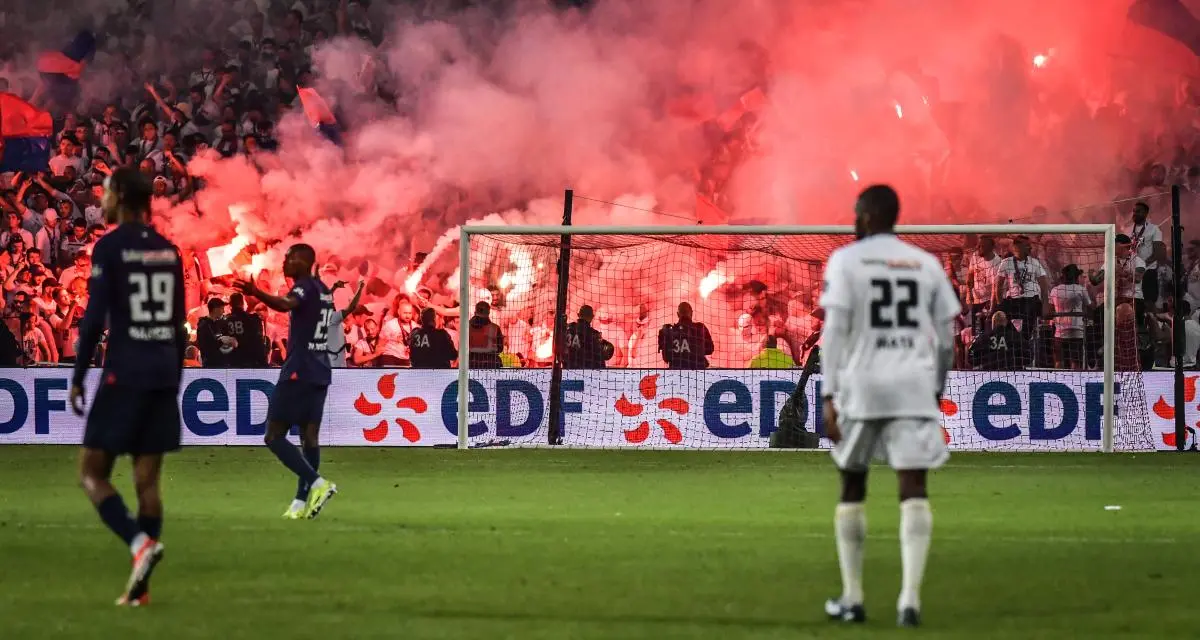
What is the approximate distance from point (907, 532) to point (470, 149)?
23.2 m

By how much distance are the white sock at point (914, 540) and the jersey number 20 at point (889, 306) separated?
2.26 ft

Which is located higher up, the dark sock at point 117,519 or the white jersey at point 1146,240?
the white jersey at point 1146,240

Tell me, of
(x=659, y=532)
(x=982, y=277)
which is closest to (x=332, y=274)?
(x=982, y=277)

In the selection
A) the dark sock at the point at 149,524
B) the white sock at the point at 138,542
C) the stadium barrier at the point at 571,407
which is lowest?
the white sock at the point at 138,542

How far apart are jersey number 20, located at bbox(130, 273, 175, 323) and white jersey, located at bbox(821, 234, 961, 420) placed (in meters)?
2.84

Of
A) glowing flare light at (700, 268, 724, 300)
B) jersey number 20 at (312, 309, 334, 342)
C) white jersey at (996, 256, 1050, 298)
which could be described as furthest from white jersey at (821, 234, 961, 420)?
glowing flare light at (700, 268, 724, 300)

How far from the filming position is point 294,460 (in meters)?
12.1

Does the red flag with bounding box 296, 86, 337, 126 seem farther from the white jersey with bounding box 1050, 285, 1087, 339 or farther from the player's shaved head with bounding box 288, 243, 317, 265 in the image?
the player's shaved head with bounding box 288, 243, 317, 265

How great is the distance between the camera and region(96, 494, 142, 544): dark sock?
764 centimetres

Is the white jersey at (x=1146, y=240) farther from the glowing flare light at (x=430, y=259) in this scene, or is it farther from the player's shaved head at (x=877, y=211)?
the player's shaved head at (x=877, y=211)

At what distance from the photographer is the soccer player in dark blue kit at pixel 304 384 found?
12.0 m

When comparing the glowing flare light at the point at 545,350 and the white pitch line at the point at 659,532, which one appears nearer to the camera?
the white pitch line at the point at 659,532

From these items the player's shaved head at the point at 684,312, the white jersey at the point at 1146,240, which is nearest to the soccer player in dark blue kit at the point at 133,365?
the player's shaved head at the point at 684,312

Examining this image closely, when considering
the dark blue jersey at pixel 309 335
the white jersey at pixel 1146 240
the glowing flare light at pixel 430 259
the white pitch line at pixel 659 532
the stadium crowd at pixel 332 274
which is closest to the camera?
the white pitch line at pixel 659 532
